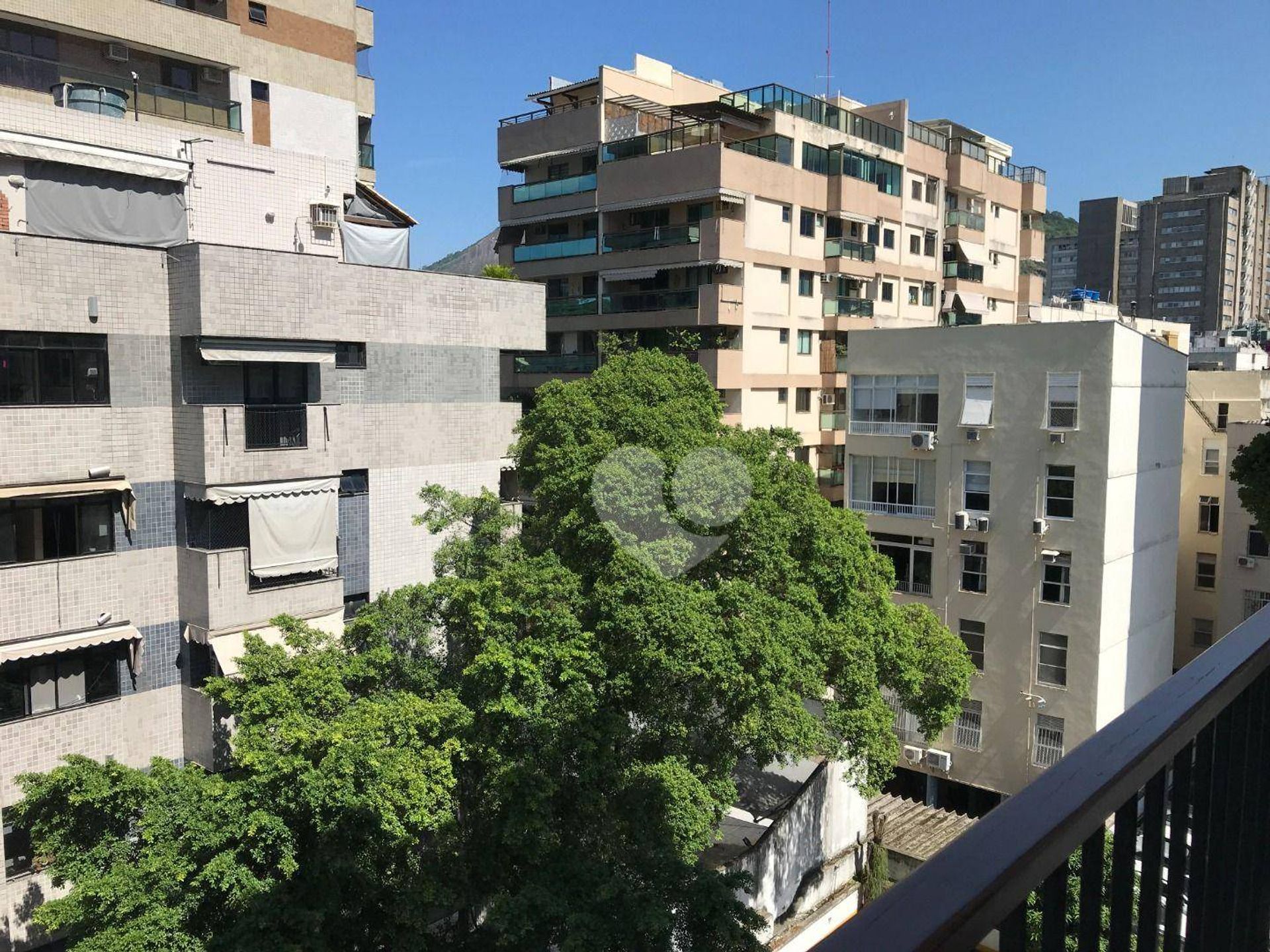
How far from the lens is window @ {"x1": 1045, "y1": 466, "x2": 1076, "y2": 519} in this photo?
19.3 metres

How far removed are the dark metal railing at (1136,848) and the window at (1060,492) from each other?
18.4 meters

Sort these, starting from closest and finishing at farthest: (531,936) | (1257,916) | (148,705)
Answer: (1257,916)
(531,936)
(148,705)

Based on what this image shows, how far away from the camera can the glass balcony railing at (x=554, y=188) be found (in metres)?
26.3

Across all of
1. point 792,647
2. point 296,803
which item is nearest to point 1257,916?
point 296,803

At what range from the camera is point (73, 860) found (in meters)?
9.62

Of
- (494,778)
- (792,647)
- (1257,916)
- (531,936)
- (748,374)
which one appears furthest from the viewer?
(748,374)

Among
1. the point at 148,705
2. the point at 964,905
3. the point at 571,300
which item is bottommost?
the point at 148,705

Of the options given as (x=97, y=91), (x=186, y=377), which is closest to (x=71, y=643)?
(x=186, y=377)

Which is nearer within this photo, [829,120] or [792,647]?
[792,647]

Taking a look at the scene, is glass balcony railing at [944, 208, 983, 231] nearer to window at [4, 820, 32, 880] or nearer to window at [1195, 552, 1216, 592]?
window at [1195, 552, 1216, 592]

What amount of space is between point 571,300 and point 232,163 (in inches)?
477

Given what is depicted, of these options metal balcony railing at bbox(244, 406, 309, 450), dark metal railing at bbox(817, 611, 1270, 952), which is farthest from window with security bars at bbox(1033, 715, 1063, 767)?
dark metal railing at bbox(817, 611, 1270, 952)

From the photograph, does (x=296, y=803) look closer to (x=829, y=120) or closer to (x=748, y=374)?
(x=748, y=374)

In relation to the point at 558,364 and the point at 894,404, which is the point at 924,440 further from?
the point at 558,364
